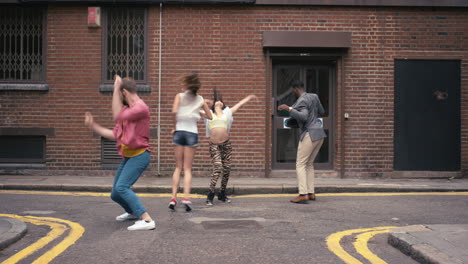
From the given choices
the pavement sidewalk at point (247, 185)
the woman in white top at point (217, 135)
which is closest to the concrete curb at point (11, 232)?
the pavement sidewalk at point (247, 185)

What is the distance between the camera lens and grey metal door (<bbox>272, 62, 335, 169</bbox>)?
1273 centimetres

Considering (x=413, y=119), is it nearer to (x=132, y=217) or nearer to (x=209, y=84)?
(x=209, y=84)

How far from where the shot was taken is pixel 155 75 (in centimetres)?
1245

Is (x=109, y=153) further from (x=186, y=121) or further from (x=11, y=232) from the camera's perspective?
→ (x=11, y=232)

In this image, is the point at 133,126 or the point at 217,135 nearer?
the point at 133,126

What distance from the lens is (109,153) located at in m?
12.6

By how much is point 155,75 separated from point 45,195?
396 cm

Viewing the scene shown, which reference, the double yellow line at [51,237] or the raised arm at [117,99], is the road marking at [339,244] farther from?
the raised arm at [117,99]

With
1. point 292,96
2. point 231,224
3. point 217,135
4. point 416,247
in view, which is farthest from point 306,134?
point 416,247

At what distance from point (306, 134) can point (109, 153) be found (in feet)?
17.3

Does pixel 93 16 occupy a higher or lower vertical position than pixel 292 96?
higher

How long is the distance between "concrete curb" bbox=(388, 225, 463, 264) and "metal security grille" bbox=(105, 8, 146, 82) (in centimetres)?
783

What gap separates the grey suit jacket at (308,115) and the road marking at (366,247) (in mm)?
2635

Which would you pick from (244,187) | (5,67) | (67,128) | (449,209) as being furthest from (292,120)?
(5,67)
